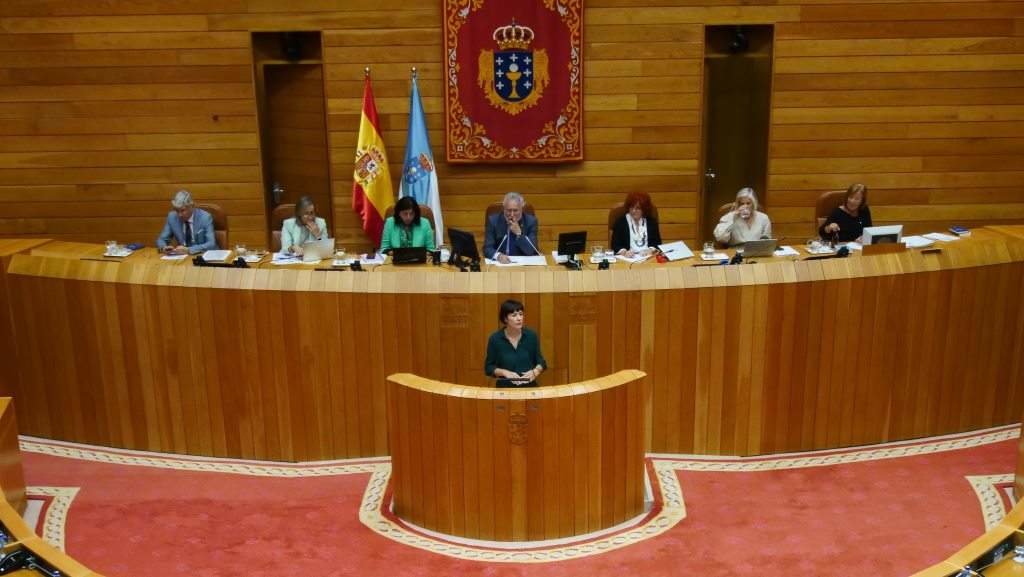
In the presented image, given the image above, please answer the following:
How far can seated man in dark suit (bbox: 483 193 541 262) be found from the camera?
6309 millimetres

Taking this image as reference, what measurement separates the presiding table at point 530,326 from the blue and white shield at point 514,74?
2696mm

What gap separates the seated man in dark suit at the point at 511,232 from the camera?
6309 mm

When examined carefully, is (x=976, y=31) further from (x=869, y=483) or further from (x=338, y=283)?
(x=338, y=283)

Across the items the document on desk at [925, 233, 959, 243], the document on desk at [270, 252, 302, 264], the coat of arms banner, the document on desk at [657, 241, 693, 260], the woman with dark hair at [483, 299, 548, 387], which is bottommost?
the woman with dark hair at [483, 299, 548, 387]

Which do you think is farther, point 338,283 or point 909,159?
point 909,159

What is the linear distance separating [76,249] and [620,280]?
3.22 m

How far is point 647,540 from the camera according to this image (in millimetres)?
4621

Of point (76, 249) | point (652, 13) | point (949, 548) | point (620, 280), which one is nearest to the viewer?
point (949, 548)

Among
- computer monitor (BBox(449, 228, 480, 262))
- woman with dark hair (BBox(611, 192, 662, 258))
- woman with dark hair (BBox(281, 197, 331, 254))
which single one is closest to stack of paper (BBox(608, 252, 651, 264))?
woman with dark hair (BBox(611, 192, 662, 258))

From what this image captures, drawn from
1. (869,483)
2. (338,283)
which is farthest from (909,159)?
(338,283)

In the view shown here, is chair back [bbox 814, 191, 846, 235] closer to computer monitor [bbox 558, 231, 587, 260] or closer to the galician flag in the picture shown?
computer monitor [bbox 558, 231, 587, 260]

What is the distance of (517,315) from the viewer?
4.98 metres

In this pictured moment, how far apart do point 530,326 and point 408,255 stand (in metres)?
0.94

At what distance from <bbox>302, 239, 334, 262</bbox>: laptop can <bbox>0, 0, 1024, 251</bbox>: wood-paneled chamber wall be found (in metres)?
1.97
